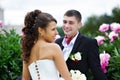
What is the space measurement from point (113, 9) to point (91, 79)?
2743 centimetres

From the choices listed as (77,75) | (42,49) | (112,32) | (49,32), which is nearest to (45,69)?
(42,49)

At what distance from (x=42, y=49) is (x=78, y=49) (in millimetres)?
1122

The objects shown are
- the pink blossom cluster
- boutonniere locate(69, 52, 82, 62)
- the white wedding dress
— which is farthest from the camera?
the pink blossom cluster

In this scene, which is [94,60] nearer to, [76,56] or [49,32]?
[76,56]

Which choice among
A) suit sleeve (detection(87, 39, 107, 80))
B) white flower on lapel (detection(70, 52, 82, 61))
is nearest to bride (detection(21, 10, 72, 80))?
white flower on lapel (detection(70, 52, 82, 61))

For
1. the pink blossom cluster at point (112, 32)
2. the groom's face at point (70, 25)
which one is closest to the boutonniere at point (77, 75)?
the groom's face at point (70, 25)

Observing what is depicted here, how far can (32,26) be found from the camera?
4.56m

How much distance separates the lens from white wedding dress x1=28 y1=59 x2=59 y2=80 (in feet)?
14.5

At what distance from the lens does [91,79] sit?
19.8 feet

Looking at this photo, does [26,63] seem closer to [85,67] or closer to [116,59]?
[85,67]

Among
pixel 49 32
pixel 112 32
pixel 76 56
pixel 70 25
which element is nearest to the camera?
pixel 49 32

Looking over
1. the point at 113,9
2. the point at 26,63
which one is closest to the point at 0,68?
the point at 26,63

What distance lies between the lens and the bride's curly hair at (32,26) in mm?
4474

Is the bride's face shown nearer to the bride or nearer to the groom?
the bride
